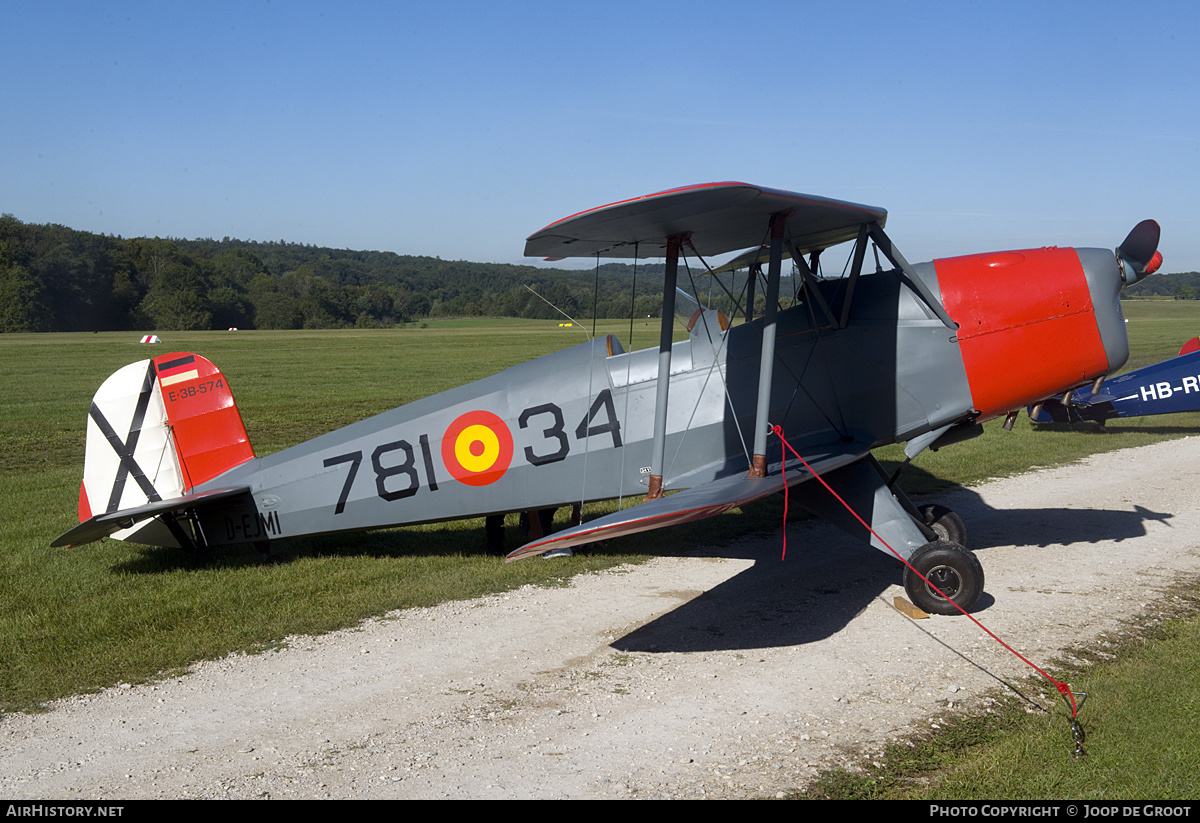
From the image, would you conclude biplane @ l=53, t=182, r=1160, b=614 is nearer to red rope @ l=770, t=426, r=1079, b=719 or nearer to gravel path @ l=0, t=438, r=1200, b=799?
red rope @ l=770, t=426, r=1079, b=719

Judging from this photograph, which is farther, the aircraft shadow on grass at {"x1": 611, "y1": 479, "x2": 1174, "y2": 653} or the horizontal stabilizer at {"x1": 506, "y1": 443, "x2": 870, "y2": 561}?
the aircraft shadow on grass at {"x1": 611, "y1": 479, "x2": 1174, "y2": 653}

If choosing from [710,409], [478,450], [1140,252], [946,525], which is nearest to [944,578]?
[946,525]

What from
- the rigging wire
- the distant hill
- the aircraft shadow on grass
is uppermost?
the distant hill

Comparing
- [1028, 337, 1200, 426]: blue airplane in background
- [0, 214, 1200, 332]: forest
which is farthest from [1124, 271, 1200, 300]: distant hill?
[1028, 337, 1200, 426]: blue airplane in background

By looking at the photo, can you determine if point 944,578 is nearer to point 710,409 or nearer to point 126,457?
point 710,409

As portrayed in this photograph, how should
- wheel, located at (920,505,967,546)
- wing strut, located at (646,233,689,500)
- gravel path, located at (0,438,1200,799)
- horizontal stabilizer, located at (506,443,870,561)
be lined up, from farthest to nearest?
wheel, located at (920,505,967,546) → wing strut, located at (646,233,689,500) → horizontal stabilizer, located at (506,443,870,561) → gravel path, located at (0,438,1200,799)

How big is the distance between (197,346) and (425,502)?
149ft

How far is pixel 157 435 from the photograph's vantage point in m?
7.15

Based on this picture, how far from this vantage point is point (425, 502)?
6.89 m

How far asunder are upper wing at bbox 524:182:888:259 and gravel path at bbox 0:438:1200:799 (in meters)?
2.64

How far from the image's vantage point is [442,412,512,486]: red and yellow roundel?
6.87m

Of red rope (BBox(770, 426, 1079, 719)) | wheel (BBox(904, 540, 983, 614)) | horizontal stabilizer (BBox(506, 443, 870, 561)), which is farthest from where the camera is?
wheel (BBox(904, 540, 983, 614))

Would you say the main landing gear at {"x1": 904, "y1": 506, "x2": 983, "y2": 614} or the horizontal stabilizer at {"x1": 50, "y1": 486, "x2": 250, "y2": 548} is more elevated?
the horizontal stabilizer at {"x1": 50, "y1": 486, "x2": 250, "y2": 548}

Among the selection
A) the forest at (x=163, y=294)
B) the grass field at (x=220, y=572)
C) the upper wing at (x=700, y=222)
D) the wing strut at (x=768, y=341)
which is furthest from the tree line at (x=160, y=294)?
the wing strut at (x=768, y=341)
